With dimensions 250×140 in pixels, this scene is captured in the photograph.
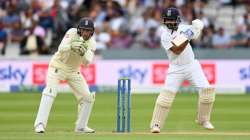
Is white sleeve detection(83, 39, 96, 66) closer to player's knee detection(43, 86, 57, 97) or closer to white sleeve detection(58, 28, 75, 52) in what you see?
white sleeve detection(58, 28, 75, 52)

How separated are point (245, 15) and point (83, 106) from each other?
1087cm

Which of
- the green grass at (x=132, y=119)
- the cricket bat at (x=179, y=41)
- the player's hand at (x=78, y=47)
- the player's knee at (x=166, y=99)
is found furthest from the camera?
the player's knee at (x=166, y=99)

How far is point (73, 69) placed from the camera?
10453 mm

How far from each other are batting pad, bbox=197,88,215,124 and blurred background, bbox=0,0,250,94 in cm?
784

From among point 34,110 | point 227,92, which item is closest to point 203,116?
point 34,110

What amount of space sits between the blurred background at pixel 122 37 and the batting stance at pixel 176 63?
816cm

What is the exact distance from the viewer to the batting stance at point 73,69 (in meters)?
10.2

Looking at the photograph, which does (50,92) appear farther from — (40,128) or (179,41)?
(179,41)

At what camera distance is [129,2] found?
70.1 ft

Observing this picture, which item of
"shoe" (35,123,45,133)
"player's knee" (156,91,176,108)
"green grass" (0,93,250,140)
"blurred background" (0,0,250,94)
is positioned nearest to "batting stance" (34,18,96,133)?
"shoe" (35,123,45,133)

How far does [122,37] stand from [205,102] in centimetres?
967

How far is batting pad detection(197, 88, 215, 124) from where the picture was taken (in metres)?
10.8

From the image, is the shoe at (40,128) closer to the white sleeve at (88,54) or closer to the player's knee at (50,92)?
the player's knee at (50,92)

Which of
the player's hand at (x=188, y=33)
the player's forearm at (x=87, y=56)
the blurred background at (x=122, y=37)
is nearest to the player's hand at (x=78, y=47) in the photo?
the player's forearm at (x=87, y=56)
